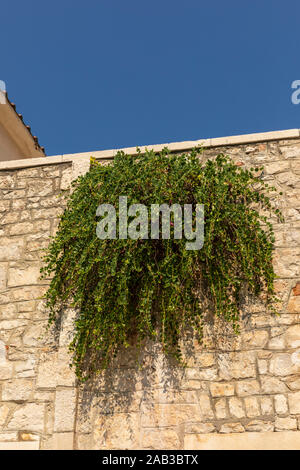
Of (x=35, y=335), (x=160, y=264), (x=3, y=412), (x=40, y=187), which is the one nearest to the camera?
(x=160, y=264)

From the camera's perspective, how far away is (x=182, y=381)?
4.42 m

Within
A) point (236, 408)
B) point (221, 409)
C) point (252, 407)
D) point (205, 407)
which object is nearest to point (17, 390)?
point (205, 407)

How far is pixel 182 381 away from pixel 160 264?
1016 millimetres

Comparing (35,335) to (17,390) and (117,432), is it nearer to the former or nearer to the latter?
(17,390)

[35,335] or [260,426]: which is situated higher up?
[35,335]

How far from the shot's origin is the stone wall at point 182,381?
4270mm

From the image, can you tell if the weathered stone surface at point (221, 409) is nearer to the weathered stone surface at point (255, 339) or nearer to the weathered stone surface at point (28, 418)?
the weathered stone surface at point (255, 339)

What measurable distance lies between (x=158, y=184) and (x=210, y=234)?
68 centimetres

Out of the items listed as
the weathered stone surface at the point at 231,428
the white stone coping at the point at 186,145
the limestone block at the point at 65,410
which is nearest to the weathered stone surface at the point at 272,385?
the weathered stone surface at the point at 231,428

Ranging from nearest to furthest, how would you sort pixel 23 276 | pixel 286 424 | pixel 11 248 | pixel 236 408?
pixel 286 424
pixel 236 408
pixel 23 276
pixel 11 248

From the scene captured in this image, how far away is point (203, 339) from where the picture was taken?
4.52 m

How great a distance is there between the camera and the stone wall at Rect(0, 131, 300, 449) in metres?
4.27

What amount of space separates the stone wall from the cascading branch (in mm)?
151

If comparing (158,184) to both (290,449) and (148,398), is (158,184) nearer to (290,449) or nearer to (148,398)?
(148,398)
